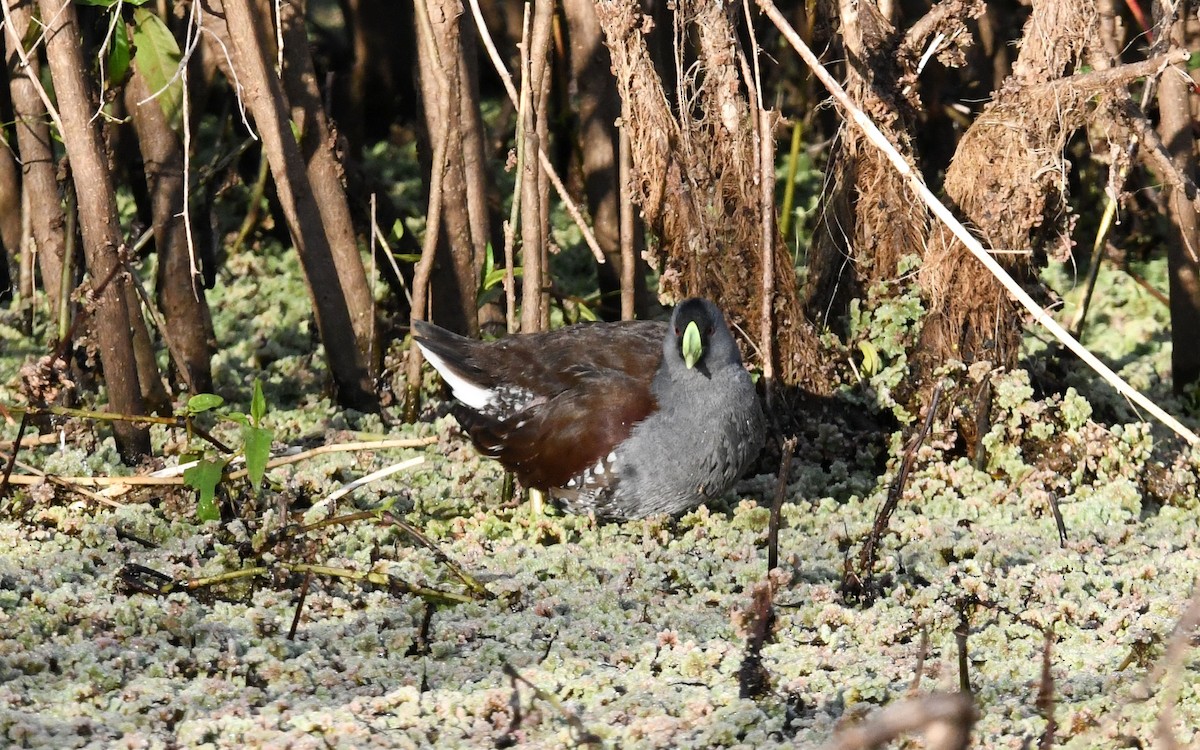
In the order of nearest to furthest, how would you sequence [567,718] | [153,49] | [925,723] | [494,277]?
[925,723], [567,718], [153,49], [494,277]

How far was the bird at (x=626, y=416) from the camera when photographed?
385cm

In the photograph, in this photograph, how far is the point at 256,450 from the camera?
3.54 meters

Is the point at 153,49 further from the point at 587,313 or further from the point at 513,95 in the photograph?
Result: the point at 587,313

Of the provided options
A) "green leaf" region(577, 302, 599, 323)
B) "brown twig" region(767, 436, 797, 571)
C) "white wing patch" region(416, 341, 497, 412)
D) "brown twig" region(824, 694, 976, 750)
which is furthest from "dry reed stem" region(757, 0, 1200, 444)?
"brown twig" region(824, 694, 976, 750)

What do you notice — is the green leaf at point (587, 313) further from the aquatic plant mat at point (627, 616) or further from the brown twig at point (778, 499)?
the brown twig at point (778, 499)

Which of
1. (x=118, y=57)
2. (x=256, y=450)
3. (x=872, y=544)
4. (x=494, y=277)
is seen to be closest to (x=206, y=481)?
(x=256, y=450)

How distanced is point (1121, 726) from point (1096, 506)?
4.67 feet

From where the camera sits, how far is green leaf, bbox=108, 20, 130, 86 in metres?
4.09

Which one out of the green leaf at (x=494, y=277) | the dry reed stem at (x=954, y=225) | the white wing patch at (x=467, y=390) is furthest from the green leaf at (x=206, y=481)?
the dry reed stem at (x=954, y=225)

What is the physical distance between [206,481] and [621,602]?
114 centimetres

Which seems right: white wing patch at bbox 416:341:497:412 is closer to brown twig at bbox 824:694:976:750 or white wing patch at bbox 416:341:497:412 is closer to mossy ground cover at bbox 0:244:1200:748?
mossy ground cover at bbox 0:244:1200:748

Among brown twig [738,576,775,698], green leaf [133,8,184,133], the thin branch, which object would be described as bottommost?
brown twig [738,576,775,698]

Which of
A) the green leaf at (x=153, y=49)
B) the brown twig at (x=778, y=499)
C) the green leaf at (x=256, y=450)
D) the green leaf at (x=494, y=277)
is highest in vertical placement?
the green leaf at (x=153, y=49)

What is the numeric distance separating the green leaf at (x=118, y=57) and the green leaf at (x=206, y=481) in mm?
1289
